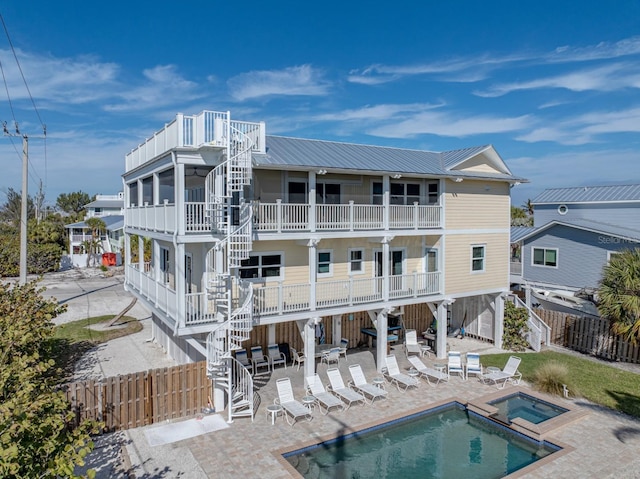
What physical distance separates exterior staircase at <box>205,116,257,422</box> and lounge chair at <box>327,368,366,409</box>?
282 centimetres

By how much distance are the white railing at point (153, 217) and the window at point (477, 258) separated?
13119 mm

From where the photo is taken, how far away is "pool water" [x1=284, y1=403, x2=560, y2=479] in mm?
11391

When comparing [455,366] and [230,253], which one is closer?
[230,253]

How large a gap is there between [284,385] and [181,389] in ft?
10.2

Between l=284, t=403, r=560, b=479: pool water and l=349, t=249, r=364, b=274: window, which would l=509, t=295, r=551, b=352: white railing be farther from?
l=284, t=403, r=560, b=479: pool water

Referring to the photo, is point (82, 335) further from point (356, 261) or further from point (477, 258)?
point (477, 258)

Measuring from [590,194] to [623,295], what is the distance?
18.6 metres

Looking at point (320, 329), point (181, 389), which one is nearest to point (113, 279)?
point (320, 329)

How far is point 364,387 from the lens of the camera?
1557 centimetres

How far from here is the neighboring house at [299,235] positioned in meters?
13.8

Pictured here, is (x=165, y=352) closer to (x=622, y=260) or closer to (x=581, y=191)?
(x=622, y=260)

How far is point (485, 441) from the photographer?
13.0 meters

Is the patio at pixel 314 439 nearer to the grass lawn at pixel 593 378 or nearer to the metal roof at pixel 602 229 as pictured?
the grass lawn at pixel 593 378

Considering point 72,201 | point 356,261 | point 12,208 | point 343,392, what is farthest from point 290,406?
point 72,201
